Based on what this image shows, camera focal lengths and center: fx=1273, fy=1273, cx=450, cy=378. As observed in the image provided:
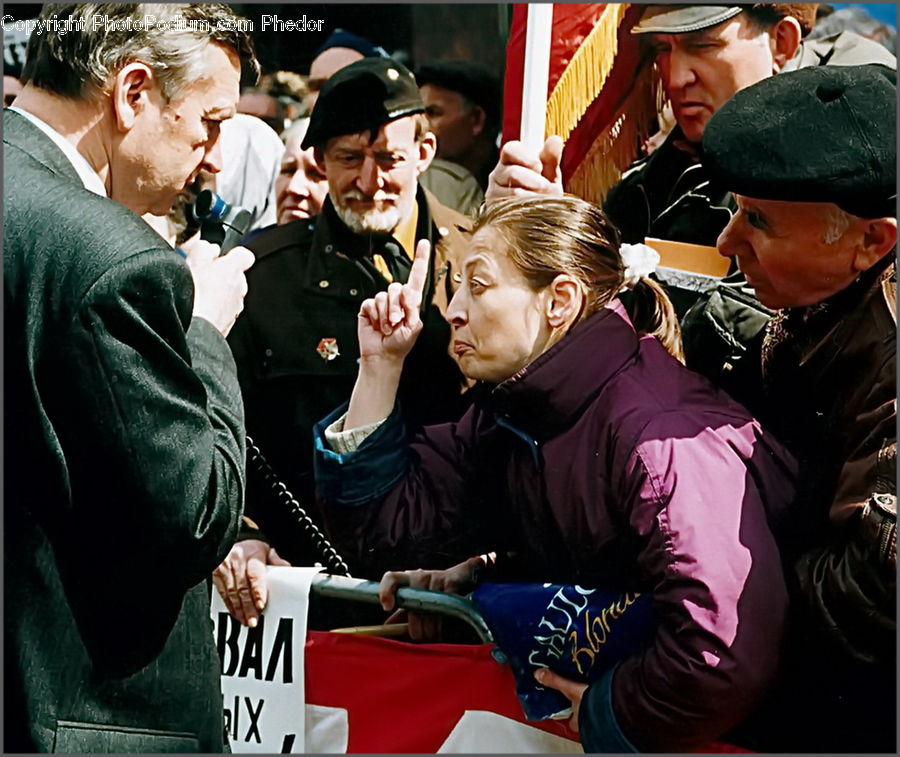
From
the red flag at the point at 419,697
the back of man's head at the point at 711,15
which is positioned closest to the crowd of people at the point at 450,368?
the back of man's head at the point at 711,15

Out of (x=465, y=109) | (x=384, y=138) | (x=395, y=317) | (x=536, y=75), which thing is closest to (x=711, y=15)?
(x=536, y=75)

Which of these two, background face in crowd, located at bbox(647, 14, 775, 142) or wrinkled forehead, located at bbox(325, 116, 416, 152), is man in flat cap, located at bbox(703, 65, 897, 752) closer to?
background face in crowd, located at bbox(647, 14, 775, 142)

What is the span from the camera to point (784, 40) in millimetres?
3773

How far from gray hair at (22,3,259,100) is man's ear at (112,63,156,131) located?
22 millimetres

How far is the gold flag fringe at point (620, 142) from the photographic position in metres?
3.91

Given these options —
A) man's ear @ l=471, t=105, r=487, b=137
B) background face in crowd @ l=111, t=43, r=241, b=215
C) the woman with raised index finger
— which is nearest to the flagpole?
man's ear @ l=471, t=105, r=487, b=137

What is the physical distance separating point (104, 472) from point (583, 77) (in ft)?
6.22

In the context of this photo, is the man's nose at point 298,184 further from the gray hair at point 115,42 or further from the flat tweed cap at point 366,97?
the gray hair at point 115,42

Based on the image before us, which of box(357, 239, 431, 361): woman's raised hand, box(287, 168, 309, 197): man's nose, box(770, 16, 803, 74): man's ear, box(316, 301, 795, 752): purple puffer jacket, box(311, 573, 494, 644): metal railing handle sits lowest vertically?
box(311, 573, 494, 644): metal railing handle

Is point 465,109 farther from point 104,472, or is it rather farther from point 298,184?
point 104,472

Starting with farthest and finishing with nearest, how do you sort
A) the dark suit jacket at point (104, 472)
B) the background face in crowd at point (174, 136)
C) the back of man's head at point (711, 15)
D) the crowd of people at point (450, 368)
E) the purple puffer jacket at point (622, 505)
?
the back of man's head at point (711, 15)
the background face in crowd at point (174, 136)
the purple puffer jacket at point (622, 505)
the crowd of people at point (450, 368)
the dark suit jacket at point (104, 472)

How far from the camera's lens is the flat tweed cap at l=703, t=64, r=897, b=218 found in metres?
3.51

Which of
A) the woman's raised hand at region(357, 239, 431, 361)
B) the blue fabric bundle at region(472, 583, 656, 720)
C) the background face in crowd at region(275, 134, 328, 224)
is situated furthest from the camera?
the background face in crowd at region(275, 134, 328, 224)

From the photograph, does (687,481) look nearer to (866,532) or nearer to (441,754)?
(866,532)
